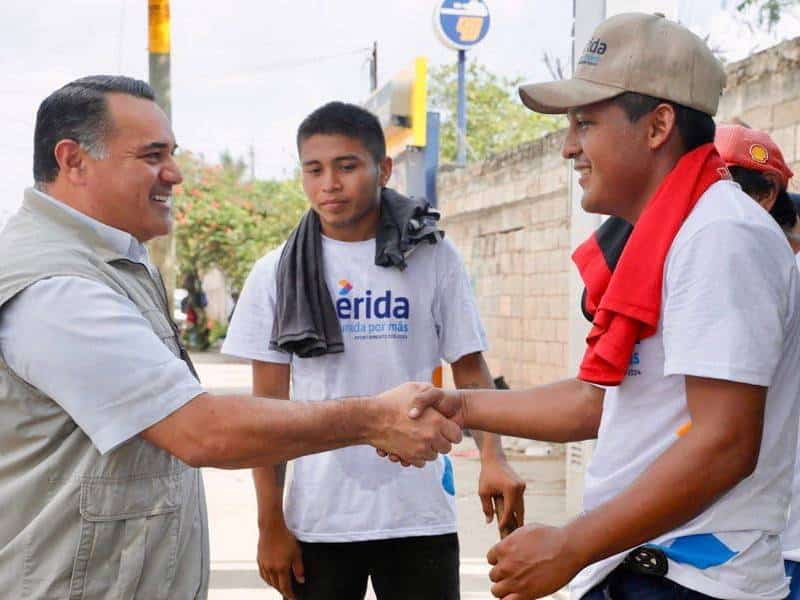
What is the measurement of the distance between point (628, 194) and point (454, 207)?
11.3 m

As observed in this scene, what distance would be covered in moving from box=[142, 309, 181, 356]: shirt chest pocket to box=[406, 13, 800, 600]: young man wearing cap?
97cm

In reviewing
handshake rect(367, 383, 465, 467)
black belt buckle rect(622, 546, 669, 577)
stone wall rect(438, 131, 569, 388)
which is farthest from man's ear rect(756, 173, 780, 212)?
stone wall rect(438, 131, 569, 388)

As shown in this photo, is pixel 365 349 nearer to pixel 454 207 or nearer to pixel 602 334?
pixel 602 334

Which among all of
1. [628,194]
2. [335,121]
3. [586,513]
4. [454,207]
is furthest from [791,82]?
[454,207]

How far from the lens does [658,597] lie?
1910mm

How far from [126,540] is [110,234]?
684 millimetres

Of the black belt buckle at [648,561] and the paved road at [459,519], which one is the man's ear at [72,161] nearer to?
the black belt buckle at [648,561]

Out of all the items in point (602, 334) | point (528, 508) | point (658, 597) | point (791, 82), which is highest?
point (791, 82)

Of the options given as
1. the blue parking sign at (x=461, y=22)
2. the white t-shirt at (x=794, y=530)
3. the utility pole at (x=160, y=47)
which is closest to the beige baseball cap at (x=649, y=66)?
the white t-shirt at (x=794, y=530)

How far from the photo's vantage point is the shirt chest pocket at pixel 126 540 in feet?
7.14

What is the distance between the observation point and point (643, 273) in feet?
6.13

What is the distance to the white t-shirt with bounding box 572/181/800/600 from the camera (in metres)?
1.74

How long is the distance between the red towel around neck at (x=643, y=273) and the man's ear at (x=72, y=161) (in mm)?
1268

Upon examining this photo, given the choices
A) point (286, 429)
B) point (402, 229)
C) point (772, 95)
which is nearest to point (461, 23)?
point (772, 95)
